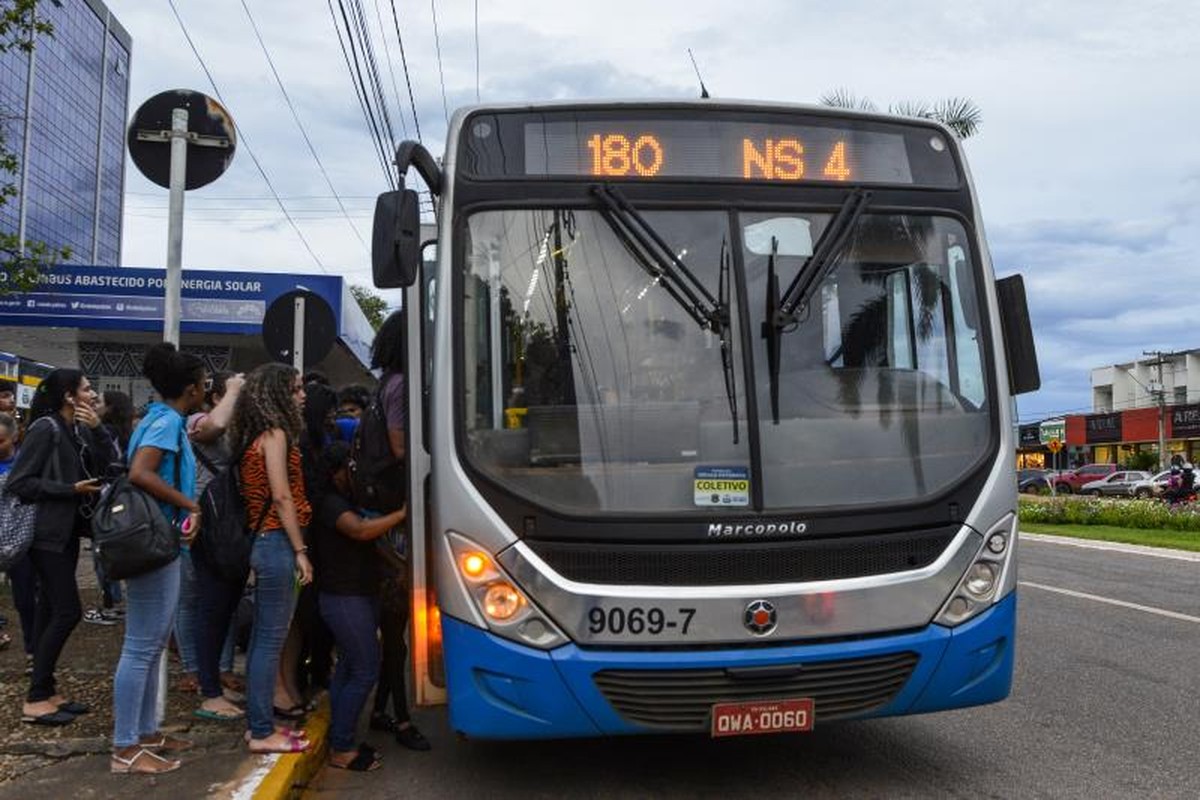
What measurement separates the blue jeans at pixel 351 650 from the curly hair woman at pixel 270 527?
7.3 inches

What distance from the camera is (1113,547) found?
58.9 ft

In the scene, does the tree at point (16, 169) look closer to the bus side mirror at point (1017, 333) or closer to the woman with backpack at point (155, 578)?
the woman with backpack at point (155, 578)

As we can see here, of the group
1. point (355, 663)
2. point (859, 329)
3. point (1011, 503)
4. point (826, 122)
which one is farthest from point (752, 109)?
point (355, 663)

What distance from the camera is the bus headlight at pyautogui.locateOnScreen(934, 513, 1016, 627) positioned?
426 cm

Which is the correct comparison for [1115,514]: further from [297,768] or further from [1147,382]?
[1147,382]

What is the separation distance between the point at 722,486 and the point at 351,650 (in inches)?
72.6

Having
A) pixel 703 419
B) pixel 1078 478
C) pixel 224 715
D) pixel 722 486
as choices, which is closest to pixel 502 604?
pixel 722 486

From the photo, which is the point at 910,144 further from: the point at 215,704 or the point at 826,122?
the point at 215,704

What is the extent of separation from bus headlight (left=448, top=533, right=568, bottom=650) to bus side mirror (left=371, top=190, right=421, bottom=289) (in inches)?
42.7

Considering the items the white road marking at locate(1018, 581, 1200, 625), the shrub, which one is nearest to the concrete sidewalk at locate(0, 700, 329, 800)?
the white road marking at locate(1018, 581, 1200, 625)

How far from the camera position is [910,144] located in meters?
4.82

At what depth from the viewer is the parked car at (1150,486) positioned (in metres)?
41.9

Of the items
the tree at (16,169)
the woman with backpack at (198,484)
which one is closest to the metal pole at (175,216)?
the woman with backpack at (198,484)

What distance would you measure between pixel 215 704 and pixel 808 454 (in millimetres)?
3200
